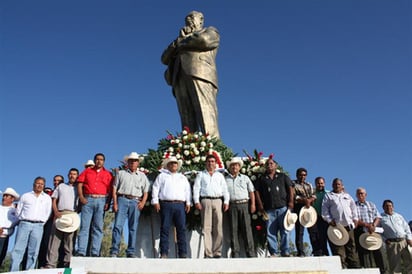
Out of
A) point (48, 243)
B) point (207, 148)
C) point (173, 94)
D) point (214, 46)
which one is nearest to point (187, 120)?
point (173, 94)

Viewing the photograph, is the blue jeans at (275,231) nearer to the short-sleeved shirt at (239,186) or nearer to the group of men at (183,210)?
the group of men at (183,210)

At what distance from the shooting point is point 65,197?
7574 mm

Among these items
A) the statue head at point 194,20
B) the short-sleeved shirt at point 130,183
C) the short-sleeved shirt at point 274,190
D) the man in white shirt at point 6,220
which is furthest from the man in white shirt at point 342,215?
the statue head at point 194,20

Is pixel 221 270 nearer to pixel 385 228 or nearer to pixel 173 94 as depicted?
pixel 385 228

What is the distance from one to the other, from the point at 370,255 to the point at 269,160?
2.82m

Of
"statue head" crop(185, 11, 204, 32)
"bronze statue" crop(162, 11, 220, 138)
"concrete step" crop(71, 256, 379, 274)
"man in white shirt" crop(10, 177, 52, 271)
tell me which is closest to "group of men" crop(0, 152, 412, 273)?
"man in white shirt" crop(10, 177, 52, 271)

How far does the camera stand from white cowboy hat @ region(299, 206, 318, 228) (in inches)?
317

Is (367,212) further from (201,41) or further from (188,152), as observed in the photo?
(201,41)

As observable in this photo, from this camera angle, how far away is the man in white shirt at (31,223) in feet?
23.2

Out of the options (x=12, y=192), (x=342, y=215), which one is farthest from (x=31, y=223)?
(x=342, y=215)

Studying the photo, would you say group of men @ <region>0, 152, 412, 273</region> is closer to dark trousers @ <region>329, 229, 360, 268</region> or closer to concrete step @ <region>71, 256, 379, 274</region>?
dark trousers @ <region>329, 229, 360, 268</region>

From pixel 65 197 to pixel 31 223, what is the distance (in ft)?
2.37

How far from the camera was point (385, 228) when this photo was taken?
355 inches

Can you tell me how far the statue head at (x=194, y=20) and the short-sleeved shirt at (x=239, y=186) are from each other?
21.1 feet
